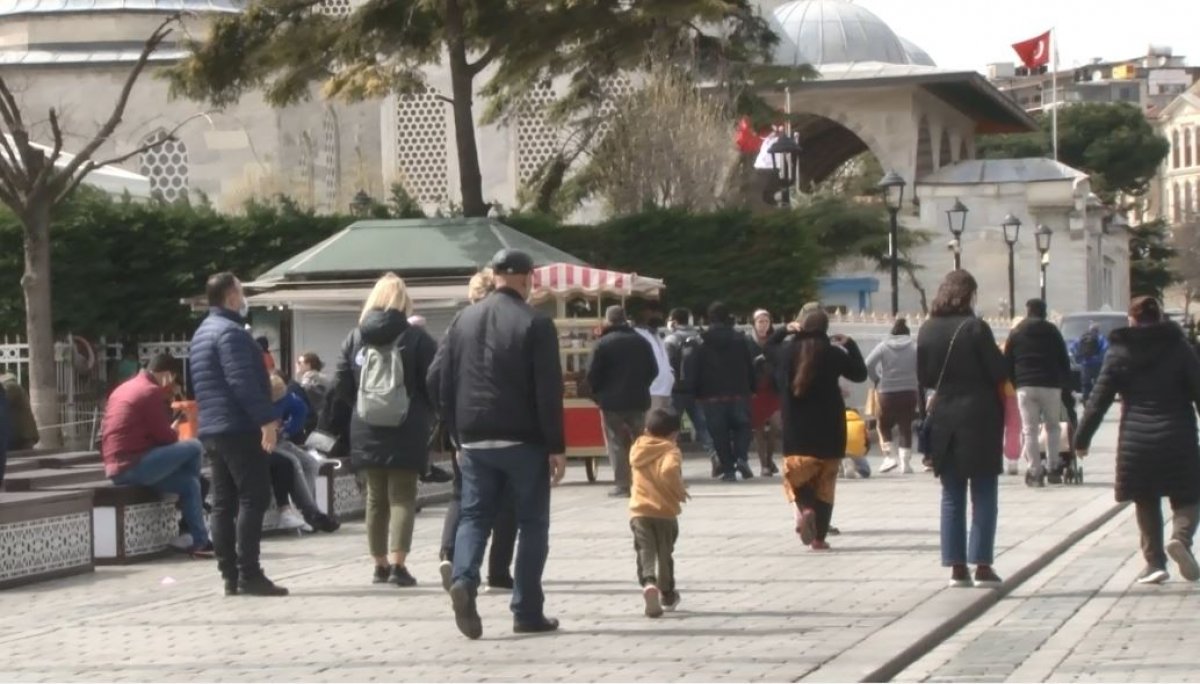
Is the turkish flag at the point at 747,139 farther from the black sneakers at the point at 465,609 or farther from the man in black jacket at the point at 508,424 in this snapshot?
the black sneakers at the point at 465,609

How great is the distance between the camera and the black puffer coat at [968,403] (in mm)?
12797

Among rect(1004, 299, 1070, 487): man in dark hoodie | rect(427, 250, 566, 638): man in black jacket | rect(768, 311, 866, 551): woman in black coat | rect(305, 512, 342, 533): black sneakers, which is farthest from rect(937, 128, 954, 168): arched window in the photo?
rect(427, 250, 566, 638): man in black jacket

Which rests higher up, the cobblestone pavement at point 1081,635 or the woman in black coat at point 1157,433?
the woman in black coat at point 1157,433

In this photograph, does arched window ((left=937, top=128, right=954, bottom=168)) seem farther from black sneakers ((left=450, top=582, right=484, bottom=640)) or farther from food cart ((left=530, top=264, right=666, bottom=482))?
black sneakers ((left=450, top=582, right=484, bottom=640))

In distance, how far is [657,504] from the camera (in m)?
11.8

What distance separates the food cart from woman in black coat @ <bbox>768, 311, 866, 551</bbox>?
7.77 meters

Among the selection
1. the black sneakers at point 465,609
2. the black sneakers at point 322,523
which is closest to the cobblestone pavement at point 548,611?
the black sneakers at point 465,609

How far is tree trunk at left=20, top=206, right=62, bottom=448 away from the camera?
83.5 feet

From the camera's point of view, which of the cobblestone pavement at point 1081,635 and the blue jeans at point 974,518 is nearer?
the cobblestone pavement at point 1081,635

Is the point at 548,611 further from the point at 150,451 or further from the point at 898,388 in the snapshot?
the point at 898,388

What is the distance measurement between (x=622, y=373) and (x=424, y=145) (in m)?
31.9

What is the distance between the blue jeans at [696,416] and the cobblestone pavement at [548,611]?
683 centimetres

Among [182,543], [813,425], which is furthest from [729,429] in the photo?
[182,543]

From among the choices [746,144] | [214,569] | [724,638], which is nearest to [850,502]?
[214,569]
